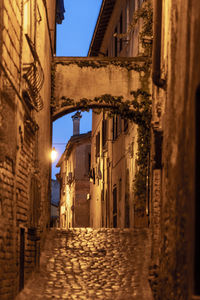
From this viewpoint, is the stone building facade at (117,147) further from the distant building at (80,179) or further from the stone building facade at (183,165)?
the stone building facade at (183,165)

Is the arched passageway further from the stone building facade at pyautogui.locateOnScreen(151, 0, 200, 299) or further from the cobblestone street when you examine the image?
the stone building facade at pyautogui.locateOnScreen(151, 0, 200, 299)

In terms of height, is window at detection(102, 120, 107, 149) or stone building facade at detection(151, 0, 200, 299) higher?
window at detection(102, 120, 107, 149)

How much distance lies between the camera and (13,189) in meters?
9.52

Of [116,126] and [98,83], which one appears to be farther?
[116,126]

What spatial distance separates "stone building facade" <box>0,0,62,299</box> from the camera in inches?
340

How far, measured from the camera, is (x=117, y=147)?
23.1 meters

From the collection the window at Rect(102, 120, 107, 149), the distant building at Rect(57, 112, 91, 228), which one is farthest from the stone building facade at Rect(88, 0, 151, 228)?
the distant building at Rect(57, 112, 91, 228)

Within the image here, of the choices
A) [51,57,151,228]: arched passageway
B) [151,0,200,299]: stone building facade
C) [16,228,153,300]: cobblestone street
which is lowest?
[16,228,153,300]: cobblestone street

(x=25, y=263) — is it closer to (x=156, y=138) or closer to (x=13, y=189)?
(x=13, y=189)

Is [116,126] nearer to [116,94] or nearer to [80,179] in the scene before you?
[116,94]

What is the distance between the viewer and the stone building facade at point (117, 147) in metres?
18.0

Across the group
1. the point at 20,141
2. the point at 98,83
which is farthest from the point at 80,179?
the point at 20,141

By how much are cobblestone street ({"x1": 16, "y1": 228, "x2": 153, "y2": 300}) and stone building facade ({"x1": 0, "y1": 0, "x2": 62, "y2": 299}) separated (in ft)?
1.45

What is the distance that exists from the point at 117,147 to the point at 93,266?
10.1 metres
